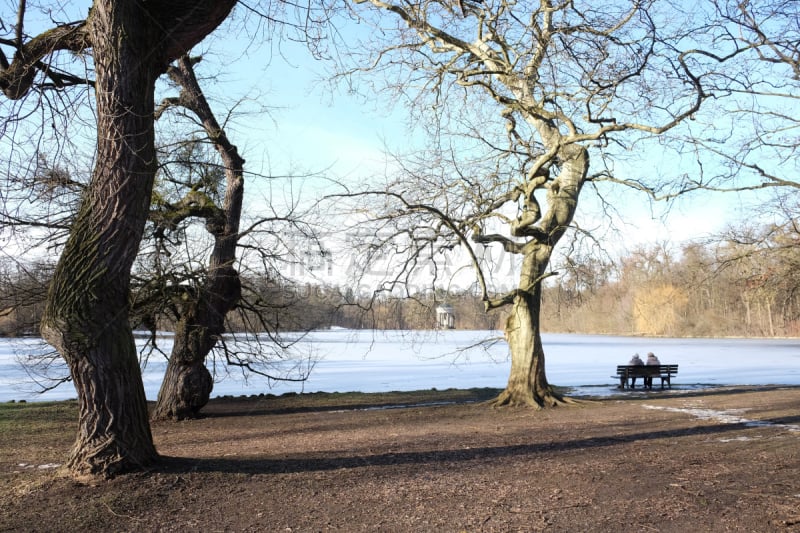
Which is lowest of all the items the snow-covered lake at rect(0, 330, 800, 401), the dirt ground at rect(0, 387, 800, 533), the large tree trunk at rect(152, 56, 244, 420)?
the snow-covered lake at rect(0, 330, 800, 401)

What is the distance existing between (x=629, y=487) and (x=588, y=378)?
16201 mm

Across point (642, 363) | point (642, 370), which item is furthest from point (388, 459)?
point (642, 363)

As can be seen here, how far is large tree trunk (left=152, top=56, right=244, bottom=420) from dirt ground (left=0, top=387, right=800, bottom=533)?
27.8 inches

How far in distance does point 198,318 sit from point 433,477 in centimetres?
635

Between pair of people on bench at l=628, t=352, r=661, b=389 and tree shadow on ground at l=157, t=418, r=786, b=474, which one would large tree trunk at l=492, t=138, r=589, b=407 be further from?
pair of people on bench at l=628, t=352, r=661, b=389

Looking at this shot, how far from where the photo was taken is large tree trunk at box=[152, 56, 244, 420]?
35.5 ft

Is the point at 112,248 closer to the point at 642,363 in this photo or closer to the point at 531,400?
the point at 531,400

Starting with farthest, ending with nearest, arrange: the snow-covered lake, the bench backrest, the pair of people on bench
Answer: the pair of people on bench → the bench backrest → the snow-covered lake

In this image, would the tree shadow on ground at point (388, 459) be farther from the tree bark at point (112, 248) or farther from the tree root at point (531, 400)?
the tree root at point (531, 400)

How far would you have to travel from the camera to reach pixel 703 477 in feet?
19.5

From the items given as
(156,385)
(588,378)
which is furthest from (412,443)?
(588,378)

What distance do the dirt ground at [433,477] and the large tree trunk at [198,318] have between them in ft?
2.32

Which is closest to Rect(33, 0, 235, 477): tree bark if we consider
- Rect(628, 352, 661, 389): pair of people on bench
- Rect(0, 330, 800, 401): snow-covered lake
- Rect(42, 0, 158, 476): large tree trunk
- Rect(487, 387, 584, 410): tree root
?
Rect(42, 0, 158, 476): large tree trunk

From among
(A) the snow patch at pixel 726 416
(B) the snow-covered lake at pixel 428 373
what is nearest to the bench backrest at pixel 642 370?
(B) the snow-covered lake at pixel 428 373
